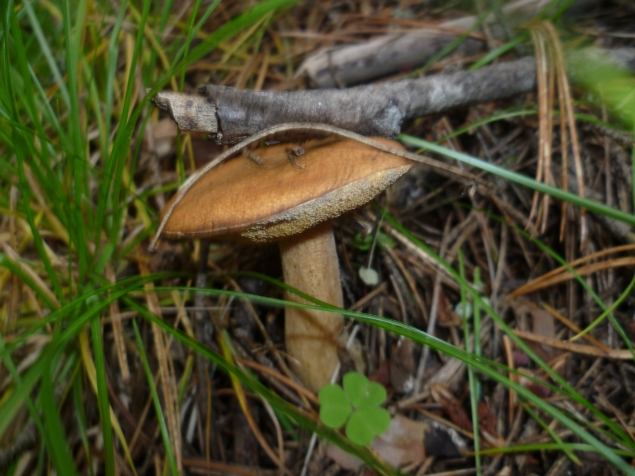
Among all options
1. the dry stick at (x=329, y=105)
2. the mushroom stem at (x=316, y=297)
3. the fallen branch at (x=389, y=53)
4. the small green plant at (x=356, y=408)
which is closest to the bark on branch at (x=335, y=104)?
the dry stick at (x=329, y=105)

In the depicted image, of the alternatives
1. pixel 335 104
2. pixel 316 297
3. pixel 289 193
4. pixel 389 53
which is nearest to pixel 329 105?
pixel 335 104

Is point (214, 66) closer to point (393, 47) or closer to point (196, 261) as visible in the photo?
point (393, 47)

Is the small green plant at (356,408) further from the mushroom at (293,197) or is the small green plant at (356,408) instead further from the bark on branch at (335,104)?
the bark on branch at (335,104)

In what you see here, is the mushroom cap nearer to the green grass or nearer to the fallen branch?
the green grass

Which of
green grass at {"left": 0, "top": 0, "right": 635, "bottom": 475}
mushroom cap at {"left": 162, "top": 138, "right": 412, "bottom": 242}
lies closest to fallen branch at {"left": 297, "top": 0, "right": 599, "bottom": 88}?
green grass at {"left": 0, "top": 0, "right": 635, "bottom": 475}

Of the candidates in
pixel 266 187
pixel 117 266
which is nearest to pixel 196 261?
pixel 117 266
